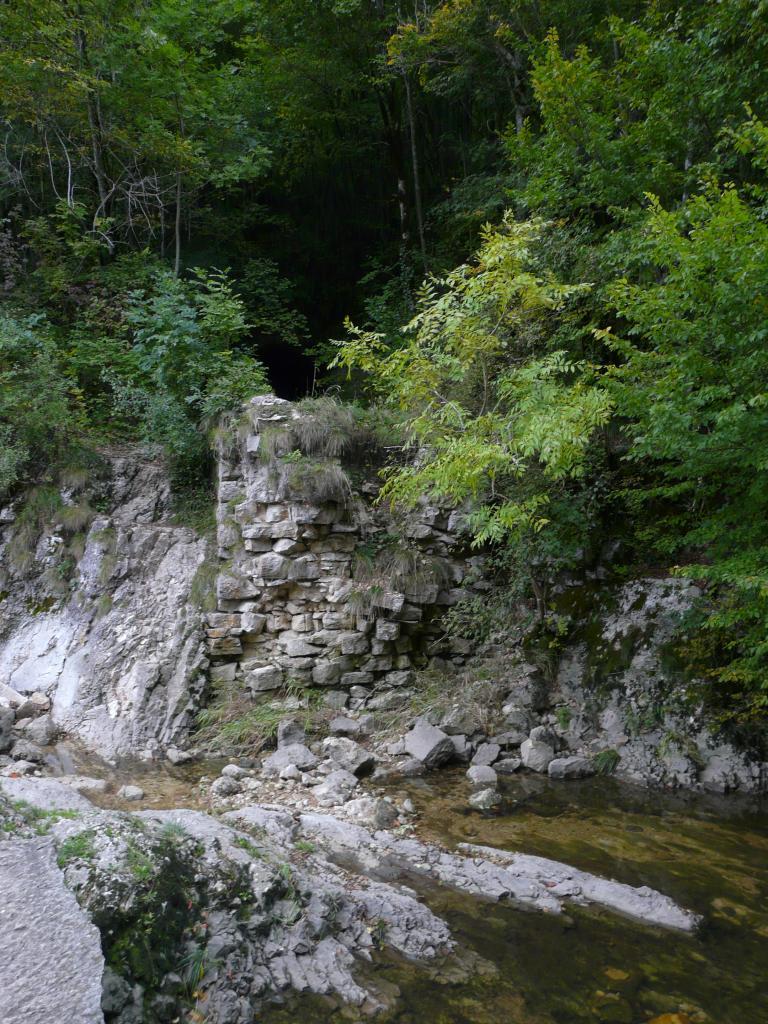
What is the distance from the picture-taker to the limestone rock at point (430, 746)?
6.86 metres

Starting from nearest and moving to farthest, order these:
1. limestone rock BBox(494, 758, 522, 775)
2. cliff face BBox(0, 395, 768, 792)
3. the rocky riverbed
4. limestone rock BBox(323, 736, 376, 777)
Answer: the rocky riverbed
limestone rock BBox(323, 736, 376, 777)
limestone rock BBox(494, 758, 522, 775)
cliff face BBox(0, 395, 768, 792)

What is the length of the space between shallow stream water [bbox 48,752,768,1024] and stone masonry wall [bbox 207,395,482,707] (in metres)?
2.14

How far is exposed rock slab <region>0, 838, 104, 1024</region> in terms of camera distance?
8.14 feet

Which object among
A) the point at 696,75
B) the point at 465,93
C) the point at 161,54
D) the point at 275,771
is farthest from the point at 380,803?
the point at 465,93

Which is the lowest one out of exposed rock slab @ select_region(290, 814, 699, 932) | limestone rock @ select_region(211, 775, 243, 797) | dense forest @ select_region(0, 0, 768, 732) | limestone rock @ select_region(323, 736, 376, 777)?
limestone rock @ select_region(211, 775, 243, 797)

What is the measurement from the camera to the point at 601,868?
4.84m

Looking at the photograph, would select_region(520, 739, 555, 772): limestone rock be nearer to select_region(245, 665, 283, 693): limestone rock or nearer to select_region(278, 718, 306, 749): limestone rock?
select_region(278, 718, 306, 749): limestone rock

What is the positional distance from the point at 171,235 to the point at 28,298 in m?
3.46

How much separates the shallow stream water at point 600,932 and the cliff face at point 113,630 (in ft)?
5.07

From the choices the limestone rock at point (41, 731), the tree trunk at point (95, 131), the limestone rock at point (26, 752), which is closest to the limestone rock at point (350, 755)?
the limestone rock at point (26, 752)

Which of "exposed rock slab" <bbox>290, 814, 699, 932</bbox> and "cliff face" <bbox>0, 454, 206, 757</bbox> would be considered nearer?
"exposed rock slab" <bbox>290, 814, 699, 932</bbox>

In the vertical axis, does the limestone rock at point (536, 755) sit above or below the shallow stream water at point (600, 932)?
above

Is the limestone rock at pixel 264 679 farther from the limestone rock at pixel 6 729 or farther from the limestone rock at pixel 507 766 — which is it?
the limestone rock at pixel 507 766

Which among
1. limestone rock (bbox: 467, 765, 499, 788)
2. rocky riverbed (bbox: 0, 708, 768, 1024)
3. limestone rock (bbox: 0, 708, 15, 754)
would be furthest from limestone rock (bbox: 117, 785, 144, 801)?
limestone rock (bbox: 467, 765, 499, 788)
